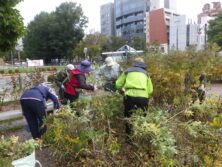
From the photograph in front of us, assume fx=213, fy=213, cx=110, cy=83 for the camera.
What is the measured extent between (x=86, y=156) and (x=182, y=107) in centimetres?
222

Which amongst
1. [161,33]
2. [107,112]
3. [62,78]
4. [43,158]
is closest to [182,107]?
[107,112]

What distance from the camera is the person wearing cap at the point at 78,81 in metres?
4.54

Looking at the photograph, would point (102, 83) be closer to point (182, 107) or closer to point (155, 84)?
point (155, 84)

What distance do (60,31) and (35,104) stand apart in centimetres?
4067

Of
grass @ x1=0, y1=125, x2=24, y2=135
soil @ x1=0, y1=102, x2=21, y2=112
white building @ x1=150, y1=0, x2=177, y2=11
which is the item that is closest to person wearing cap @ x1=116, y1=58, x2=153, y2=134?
grass @ x1=0, y1=125, x2=24, y2=135

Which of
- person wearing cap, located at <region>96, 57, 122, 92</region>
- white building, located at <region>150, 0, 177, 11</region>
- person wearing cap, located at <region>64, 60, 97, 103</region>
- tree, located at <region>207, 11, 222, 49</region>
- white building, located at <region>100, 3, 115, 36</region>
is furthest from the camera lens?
white building, located at <region>100, 3, 115, 36</region>

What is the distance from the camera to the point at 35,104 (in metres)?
3.83

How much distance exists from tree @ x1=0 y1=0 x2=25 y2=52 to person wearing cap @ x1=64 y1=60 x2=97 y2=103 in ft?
6.90

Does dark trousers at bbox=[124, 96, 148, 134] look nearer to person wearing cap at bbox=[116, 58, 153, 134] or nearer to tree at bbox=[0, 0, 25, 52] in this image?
person wearing cap at bbox=[116, 58, 153, 134]

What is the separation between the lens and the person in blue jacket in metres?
3.83

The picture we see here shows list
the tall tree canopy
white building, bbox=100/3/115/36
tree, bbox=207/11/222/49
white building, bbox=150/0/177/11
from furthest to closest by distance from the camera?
white building, bbox=100/3/115/36 < white building, bbox=150/0/177/11 < the tall tree canopy < tree, bbox=207/11/222/49

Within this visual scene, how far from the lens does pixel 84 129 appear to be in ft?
10.5

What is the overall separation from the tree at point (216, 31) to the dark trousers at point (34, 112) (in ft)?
75.5

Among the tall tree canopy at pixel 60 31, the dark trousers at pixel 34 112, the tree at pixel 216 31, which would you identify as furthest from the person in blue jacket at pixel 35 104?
the tall tree canopy at pixel 60 31
